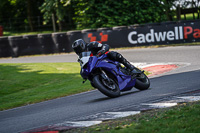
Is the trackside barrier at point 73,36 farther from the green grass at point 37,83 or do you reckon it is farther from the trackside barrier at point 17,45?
the green grass at point 37,83

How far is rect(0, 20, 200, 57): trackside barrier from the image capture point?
22516 mm

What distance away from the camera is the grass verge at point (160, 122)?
499 cm

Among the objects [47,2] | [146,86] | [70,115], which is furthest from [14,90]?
[47,2]

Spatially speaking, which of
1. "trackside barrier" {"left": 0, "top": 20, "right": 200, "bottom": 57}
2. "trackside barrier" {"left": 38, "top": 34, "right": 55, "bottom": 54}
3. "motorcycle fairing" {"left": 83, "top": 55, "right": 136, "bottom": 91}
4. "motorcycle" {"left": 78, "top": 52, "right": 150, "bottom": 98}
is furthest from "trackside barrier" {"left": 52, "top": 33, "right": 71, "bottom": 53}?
"motorcycle fairing" {"left": 83, "top": 55, "right": 136, "bottom": 91}

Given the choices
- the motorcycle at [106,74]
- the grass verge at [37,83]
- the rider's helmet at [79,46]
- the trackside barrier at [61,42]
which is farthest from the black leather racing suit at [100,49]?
the trackside barrier at [61,42]

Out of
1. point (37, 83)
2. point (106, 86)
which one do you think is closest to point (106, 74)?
point (106, 86)

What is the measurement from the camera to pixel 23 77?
1670 cm

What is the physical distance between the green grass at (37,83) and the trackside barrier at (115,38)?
5.55 m

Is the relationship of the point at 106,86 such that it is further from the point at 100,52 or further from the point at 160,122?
the point at 160,122

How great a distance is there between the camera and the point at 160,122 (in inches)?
214

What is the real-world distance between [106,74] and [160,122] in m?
3.48

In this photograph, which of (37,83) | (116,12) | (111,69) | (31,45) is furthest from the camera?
(116,12)

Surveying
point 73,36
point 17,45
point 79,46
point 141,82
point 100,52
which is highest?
point 79,46

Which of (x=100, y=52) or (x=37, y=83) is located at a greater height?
(x=100, y=52)
